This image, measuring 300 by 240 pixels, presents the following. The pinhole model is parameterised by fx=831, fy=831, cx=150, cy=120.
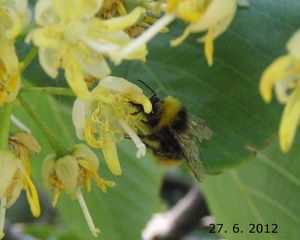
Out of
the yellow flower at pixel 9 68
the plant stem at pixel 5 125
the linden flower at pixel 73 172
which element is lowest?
the linden flower at pixel 73 172

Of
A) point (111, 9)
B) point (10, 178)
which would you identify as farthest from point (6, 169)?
point (111, 9)

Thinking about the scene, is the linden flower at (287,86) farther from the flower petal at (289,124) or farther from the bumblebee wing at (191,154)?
the bumblebee wing at (191,154)

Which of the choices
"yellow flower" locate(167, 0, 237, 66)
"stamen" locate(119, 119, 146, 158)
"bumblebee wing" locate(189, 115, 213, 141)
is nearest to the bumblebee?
"bumblebee wing" locate(189, 115, 213, 141)

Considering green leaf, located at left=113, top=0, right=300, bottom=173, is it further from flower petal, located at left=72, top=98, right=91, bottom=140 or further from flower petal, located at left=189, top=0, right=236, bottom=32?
flower petal, located at left=189, top=0, right=236, bottom=32

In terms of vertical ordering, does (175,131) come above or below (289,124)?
below

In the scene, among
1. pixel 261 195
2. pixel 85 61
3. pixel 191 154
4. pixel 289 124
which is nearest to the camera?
pixel 289 124

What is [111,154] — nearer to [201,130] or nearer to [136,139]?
[136,139]

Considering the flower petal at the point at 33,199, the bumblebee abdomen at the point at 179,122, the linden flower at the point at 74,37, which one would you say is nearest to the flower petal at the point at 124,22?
the linden flower at the point at 74,37
